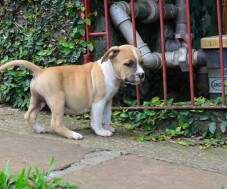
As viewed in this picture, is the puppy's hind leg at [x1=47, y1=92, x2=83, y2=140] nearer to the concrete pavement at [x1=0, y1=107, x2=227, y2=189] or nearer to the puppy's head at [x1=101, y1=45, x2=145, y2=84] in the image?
the concrete pavement at [x1=0, y1=107, x2=227, y2=189]

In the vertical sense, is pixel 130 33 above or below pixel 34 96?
above

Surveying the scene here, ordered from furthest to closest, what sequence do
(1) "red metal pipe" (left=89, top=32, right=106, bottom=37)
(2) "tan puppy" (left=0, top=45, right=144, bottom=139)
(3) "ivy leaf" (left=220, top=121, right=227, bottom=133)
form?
(1) "red metal pipe" (left=89, top=32, right=106, bottom=37)
(3) "ivy leaf" (left=220, top=121, right=227, bottom=133)
(2) "tan puppy" (left=0, top=45, right=144, bottom=139)

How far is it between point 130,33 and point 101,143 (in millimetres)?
1490

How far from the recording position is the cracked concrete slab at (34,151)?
4.50 meters

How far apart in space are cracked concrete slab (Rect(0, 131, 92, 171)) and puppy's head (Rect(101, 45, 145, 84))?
761mm

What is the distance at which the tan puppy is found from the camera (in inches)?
208

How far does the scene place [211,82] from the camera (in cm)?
623

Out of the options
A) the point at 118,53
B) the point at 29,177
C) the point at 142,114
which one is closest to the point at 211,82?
the point at 142,114

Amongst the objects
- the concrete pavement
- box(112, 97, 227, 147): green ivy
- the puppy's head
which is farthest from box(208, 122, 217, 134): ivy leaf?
the puppy's head

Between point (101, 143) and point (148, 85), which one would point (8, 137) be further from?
point (148, 85)

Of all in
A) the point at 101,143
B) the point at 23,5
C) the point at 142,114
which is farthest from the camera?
the point at 23,5

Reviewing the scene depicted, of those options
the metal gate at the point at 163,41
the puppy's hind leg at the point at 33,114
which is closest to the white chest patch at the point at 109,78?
the metal gate at the point at 163,41

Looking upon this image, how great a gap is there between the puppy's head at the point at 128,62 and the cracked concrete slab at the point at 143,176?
0.86 meters

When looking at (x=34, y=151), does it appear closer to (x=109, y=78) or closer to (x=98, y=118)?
(x=98, y=118)
